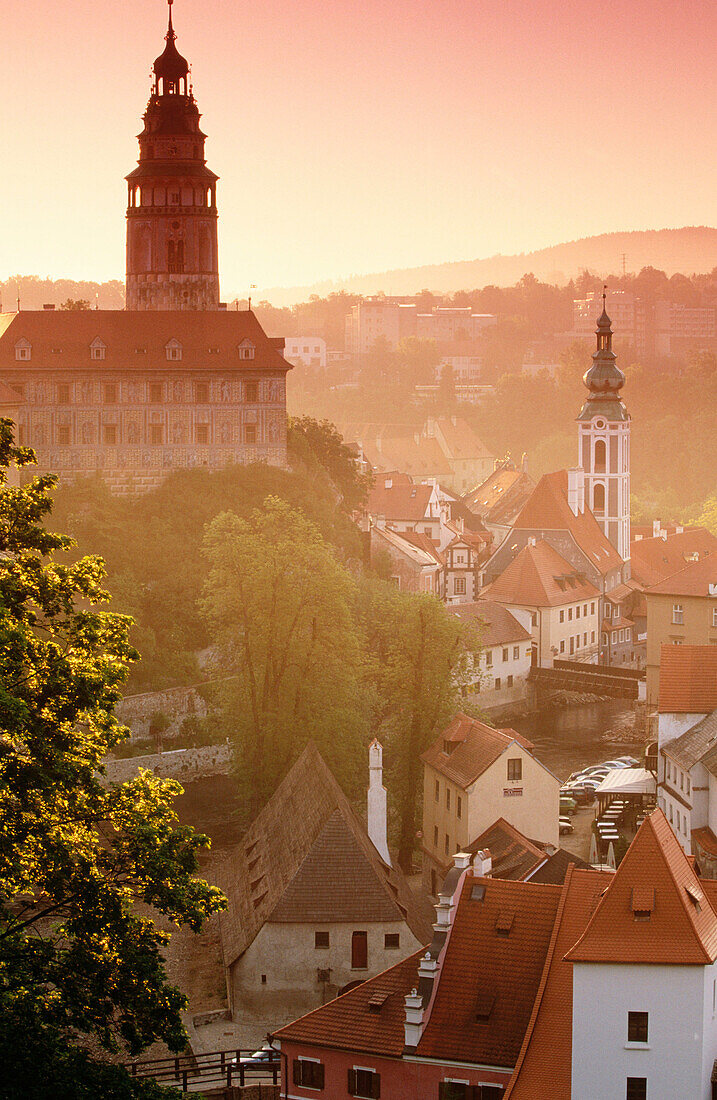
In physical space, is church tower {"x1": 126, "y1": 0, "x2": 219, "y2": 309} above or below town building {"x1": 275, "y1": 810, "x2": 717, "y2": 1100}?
above

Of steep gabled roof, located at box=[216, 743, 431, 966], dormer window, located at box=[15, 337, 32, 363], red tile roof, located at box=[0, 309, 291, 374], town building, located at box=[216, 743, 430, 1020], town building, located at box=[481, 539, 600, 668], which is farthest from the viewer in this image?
town building, located at box=[481, 539, 600, 668]

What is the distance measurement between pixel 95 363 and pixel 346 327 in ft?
404

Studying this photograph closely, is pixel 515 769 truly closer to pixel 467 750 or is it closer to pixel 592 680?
pixel 467 750

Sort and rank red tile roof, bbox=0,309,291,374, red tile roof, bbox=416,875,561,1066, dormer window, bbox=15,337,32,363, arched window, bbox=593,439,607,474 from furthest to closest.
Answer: arched window, bbox=593,439,607,474 < red tile roof, bbox=0,309,291,374 < dormer window, bbox=15,337,32,363 < red tile roof, bbox=416,875,561,1066

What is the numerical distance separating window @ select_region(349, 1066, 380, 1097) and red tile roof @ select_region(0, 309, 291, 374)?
3442cm

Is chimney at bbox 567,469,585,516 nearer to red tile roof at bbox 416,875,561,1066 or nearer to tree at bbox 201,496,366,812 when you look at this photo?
tree at bbox 201,496,366,812

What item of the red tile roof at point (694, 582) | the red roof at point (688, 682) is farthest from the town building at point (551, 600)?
the red roof at point (688, 682)

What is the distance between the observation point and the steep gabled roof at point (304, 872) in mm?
27969

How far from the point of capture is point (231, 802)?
43.8m

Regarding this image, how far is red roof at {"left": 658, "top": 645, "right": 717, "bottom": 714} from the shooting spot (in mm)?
41281

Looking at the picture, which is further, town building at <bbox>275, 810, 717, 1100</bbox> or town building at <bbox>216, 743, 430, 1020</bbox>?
town building at <bbox>216, 743, 430, 1020</bbox>

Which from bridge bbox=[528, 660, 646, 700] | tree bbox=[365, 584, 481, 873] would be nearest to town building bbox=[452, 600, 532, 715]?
bridge bbox=[528, 660, 646, 700]

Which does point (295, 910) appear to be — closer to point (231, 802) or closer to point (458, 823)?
point (458, 823)

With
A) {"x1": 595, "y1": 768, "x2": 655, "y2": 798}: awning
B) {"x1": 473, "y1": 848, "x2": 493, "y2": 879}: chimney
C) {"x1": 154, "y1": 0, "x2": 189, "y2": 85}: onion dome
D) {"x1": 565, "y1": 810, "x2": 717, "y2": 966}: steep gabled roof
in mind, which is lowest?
{"x1": 595, "y1": 768, "x2": 655, "y2": 798}: awning
